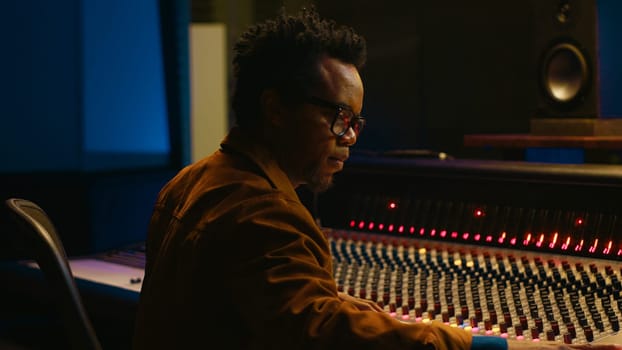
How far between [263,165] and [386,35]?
94.2 inches

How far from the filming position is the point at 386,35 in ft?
12.8

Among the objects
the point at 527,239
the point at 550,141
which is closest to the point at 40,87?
the point at 550,141

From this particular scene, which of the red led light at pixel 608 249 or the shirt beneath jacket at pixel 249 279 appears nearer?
the shirt beneath jacket at pixel 249 279

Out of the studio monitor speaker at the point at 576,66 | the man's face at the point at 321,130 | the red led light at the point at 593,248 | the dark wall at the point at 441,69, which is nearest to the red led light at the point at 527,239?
the red led light at the point at 593,248

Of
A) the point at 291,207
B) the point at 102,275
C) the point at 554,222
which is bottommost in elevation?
the point at 102,275

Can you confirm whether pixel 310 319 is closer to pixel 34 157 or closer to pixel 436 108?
pixel 34 157

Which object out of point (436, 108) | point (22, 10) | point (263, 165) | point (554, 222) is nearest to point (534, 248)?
point (554, 222)

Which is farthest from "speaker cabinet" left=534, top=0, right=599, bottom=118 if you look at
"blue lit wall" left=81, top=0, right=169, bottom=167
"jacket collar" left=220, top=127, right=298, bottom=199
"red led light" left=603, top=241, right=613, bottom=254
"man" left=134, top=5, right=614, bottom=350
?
"jacket collar" left=220, top=127, right=298, bottom=199

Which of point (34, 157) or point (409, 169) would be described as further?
point (34, 157)

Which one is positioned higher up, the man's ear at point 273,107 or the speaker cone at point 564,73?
the man's ear at point 273,107

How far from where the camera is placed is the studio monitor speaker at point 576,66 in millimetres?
3176

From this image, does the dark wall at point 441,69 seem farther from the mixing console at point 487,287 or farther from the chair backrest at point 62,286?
the chair backrest at point 62,286

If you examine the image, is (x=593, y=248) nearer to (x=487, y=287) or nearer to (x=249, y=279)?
(x=487, y=287)

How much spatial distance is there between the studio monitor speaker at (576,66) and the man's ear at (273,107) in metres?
1.79
